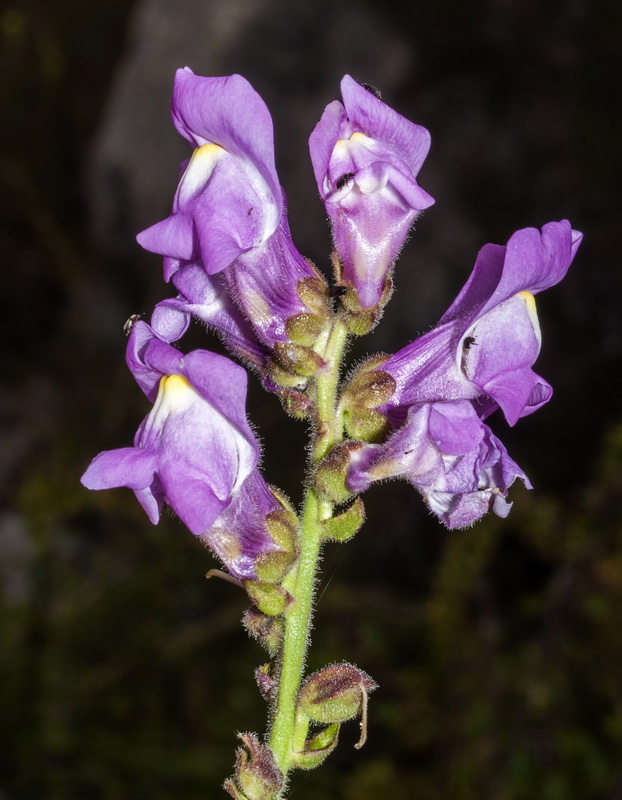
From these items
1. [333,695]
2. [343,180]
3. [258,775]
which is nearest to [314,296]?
[343,180]

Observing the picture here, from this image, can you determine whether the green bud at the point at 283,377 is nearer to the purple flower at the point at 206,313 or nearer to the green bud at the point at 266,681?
the purple flower at the point at 206,313

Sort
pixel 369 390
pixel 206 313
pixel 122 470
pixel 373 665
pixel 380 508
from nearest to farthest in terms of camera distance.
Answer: pixel 122 470, pixel 369 390, pixel 206 313, pixel 373 665, pixel 380 508

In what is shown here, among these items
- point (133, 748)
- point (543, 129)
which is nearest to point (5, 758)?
point (133, 748)

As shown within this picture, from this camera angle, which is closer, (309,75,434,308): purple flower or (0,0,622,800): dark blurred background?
(309,75,434,308): purple flower

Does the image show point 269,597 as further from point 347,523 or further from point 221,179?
point 221,179

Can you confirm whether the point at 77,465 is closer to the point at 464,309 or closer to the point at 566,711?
the point at 566,711

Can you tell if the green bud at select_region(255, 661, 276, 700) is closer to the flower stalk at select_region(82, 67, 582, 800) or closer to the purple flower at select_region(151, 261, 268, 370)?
the flower stalk at select_region(82, 67, 582, 800)

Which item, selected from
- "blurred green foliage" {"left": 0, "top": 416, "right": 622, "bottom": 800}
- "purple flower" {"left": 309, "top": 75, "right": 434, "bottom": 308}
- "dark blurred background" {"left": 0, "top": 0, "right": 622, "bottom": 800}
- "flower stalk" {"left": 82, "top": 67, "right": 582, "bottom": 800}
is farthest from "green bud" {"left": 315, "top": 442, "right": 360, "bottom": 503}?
"blurred green foliage" {"left": 0, "top": 416, "right": 622, "bottom": 800}
